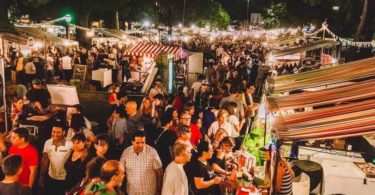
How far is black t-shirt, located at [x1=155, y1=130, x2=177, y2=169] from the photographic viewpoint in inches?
261

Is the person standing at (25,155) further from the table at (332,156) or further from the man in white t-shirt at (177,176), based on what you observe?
the table at (332,156)

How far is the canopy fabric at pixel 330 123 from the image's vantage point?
3891 millimetres

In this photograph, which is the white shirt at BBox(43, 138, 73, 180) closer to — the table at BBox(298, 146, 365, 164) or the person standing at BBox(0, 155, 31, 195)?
the person standing at BBox(0, 155, 31, 195)

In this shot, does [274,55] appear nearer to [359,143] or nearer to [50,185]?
[359,143]

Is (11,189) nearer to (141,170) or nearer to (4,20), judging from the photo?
(141,170)

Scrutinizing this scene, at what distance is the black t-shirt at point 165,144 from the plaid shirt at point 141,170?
1.14 meters

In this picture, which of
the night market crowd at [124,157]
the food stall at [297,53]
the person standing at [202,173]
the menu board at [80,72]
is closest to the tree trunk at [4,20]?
the menu board at [80,72]

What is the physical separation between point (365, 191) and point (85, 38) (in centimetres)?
2585

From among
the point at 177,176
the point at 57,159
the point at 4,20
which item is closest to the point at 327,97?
the point at 177,176

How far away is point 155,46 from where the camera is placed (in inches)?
677

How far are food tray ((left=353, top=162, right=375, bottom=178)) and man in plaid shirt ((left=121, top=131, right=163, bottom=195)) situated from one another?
9.35 feet

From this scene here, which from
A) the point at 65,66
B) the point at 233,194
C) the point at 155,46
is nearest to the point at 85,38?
the point at 65,66

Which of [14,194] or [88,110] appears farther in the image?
[88,110]

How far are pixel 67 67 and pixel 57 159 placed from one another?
1322 centimetres
